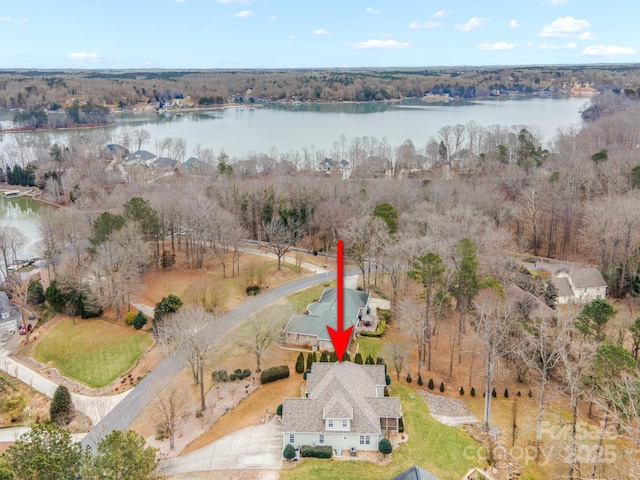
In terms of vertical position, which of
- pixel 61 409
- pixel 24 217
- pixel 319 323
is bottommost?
pixel 61 409

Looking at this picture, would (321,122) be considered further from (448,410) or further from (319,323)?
(448,410)

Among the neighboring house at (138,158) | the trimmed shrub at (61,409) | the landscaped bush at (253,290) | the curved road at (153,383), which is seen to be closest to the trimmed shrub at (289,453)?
the curved road at (153,383)

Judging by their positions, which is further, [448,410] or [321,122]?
[321,122]

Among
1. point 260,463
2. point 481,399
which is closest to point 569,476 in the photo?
point 481,399

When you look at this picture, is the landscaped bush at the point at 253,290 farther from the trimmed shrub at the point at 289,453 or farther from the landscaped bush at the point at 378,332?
the trimmed shrub at the point at 289,453

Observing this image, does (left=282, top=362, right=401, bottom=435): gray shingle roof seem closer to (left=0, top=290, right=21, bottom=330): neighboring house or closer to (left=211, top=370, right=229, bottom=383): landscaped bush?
(left=211, top=370, right=229, bottom=383): landscaped bush

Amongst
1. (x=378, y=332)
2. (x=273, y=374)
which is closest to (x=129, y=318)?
(x=273, y=374)

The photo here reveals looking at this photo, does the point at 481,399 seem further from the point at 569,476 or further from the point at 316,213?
the point at 316,213
